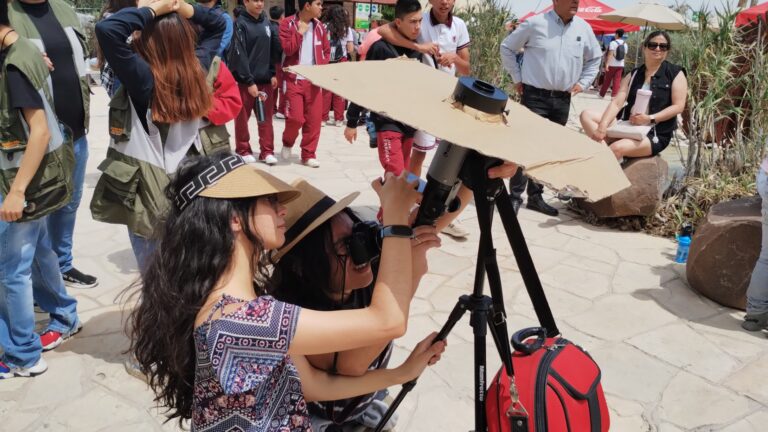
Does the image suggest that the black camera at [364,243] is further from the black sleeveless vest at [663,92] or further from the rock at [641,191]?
the black sleeveless vest at [663,92]

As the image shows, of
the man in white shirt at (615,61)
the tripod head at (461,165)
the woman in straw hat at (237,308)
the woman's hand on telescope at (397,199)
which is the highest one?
the tripod head at (461,165)

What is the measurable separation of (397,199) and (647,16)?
1401 cm

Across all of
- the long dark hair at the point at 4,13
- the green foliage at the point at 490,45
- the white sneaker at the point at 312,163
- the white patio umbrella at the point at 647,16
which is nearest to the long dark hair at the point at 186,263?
the long dark hair at the point at 4,13

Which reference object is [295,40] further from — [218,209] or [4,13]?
[218,209]

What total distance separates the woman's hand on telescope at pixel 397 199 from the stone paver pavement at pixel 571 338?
60.8 inches

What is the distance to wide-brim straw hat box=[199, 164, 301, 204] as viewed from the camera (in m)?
1.38

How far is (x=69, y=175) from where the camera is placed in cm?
284

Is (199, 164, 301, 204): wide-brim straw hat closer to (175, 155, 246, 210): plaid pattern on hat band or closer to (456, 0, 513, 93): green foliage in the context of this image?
(175, 155, 246, 210): plaid pattern on hat band

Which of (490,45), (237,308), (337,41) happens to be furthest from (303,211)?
(337,41)

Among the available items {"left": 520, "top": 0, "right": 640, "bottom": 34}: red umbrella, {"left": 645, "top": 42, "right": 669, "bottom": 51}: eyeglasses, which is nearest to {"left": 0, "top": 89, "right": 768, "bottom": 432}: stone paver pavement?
{"left": 645, "top": 42, "right": 669, "bottom": 51}: eyeglasses

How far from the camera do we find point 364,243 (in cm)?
158

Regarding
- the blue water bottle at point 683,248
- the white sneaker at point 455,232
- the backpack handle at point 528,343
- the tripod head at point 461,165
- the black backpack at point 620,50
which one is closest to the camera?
the tripod head at point 461,165

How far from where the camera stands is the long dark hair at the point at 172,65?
260cm

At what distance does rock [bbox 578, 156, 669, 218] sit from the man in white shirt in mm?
10463
